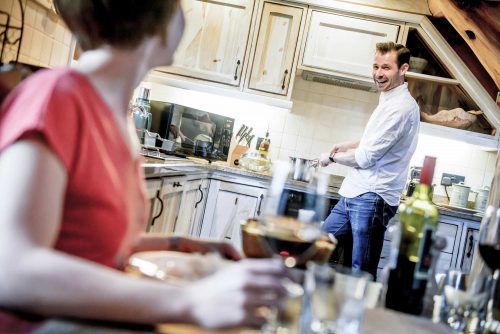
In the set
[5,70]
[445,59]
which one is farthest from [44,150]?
[445,59]

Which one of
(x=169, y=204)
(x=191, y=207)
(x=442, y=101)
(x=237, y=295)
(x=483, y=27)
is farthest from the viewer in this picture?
(x=442, y=101)

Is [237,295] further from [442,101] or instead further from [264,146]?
[442,101]

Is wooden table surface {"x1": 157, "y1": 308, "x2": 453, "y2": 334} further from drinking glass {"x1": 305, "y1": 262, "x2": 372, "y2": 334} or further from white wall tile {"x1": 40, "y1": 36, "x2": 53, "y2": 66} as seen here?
white wall tile {"x1": 40, "y1": 36, "x2": 53, "y2": 66}

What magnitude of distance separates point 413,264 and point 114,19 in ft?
2.39

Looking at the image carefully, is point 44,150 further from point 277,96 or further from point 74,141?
point 277,96

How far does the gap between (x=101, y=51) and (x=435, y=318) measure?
80cm

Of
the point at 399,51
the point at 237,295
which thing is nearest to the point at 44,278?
the point at 237,295

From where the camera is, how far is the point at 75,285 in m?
0.66

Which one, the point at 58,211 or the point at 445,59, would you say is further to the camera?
the point at 445,59

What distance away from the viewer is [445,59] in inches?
169

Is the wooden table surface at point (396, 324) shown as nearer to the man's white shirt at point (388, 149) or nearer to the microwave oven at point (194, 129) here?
the man's white shirt at point (388, 149)

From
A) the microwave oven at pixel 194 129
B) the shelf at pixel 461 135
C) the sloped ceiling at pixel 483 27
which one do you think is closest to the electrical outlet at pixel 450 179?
the shelf at pixel 461 135

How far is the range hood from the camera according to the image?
4.41 metres

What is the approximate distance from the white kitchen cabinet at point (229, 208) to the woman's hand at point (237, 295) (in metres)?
3.45
